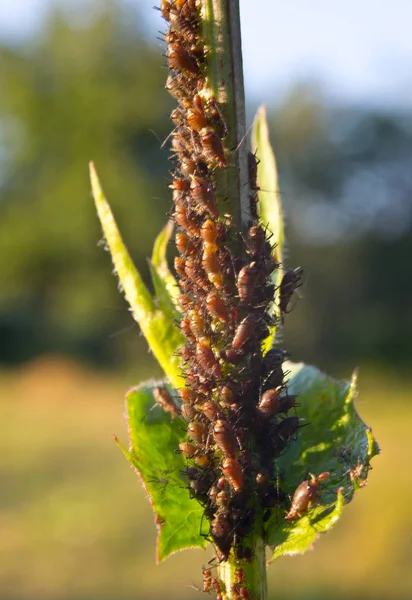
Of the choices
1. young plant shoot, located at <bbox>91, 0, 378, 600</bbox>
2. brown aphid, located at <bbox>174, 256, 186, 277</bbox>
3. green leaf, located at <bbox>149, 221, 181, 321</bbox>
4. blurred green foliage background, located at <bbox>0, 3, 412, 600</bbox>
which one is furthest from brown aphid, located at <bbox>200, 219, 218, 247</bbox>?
blurred green foliage background, located at <bbox>0, 3, 412, 600</bbox>

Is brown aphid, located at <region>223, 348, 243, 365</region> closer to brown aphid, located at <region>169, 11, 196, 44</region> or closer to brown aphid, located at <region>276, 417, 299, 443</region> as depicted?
brown aphid, located at <region>276, 417, 299, 443</region>

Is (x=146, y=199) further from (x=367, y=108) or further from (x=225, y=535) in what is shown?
(x=225, y=535)

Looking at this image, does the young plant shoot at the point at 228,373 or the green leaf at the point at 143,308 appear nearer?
the young plant shoot at the point at 228,373

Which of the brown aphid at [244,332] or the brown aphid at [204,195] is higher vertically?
the brown aphid at [204,195]

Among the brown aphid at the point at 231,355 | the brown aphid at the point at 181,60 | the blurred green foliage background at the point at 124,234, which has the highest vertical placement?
the blurred green foliage background at the point at 124,234

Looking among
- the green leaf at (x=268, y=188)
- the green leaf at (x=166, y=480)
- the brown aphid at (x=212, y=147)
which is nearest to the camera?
the brown aphid at (x=212, y=147)

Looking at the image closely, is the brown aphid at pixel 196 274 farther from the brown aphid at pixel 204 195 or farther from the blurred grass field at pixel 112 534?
the blurred grass field at pixel 112 534

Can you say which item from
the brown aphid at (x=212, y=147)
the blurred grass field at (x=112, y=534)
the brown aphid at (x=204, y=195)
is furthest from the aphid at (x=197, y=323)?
the blurred grass field at (x=112, y=534)
